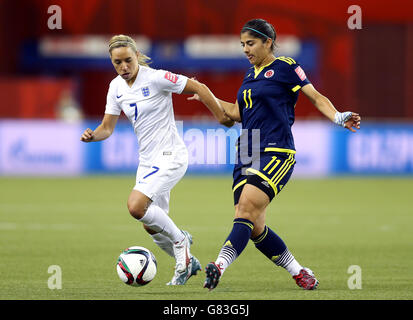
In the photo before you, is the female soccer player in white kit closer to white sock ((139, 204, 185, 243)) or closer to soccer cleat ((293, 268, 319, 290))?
white sock ((139, 204, 185, 243))

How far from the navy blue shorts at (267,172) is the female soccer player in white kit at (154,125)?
1.88 feet

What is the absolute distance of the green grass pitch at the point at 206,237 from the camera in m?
7.46

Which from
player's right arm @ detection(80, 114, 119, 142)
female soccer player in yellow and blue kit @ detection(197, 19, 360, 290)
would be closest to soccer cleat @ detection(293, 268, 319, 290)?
female soccer player in yellow and blue kit @ detection(197, 19, 360, 290)

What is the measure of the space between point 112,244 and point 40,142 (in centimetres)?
1142

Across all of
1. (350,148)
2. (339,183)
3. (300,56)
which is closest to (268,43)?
(339,183)

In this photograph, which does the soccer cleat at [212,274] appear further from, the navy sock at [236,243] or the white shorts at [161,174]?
the white shorts at [161,174]

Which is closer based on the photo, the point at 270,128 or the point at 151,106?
the point at 270,128

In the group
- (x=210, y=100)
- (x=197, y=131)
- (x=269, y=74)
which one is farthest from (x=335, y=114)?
(x=197, y=131)

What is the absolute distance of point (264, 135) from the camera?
7.40 m

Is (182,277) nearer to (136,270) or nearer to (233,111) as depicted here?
(136,270)

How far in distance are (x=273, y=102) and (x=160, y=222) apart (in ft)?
4.87

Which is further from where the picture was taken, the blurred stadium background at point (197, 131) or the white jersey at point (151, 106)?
the blurred stadium background at point (197, 131)

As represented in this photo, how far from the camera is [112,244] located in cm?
1095

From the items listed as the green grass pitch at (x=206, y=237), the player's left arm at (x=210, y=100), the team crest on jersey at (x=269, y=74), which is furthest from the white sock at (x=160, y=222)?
the team crest on jersey at (x=269, y=74)
